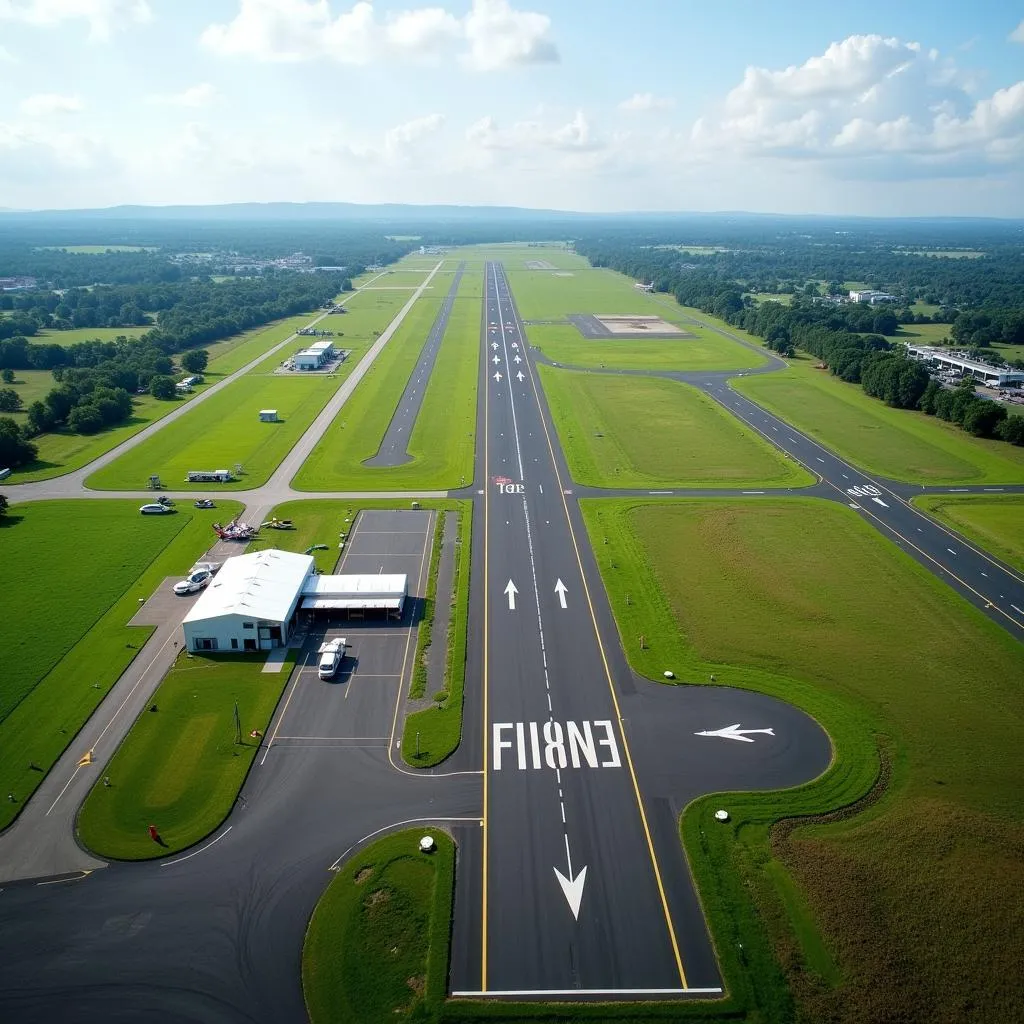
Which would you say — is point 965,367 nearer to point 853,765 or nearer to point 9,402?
point 853,765

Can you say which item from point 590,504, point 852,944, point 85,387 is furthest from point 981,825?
point 85,387

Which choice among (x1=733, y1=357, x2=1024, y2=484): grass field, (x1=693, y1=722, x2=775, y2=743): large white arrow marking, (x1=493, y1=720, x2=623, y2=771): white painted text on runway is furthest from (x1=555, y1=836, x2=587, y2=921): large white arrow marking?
(x1=733, y1=357, x2=1024, y2=484): grass field

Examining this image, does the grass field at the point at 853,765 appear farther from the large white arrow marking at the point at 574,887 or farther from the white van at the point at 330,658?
the white van at the point at 330,658

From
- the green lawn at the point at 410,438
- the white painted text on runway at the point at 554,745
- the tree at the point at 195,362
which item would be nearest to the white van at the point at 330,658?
the white painted text on runway at the point at 554,745

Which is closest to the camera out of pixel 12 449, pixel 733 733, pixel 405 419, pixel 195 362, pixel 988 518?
pixel 733 733

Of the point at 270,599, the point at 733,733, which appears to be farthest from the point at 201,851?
the point at 733,733

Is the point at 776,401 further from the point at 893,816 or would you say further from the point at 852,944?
the point at 852,944
